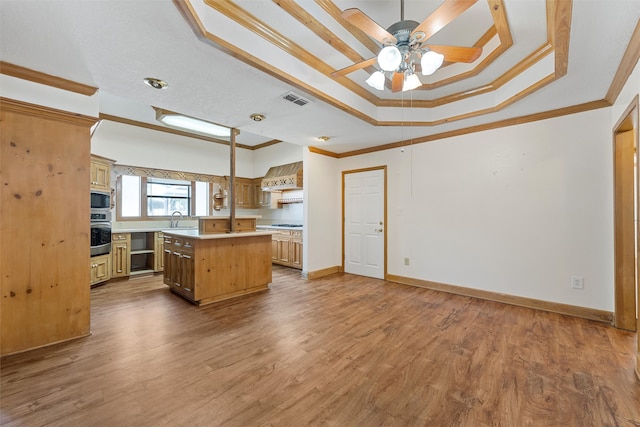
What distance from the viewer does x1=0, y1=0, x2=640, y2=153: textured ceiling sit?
175 centimetres

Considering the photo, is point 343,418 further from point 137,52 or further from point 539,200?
point 539,200

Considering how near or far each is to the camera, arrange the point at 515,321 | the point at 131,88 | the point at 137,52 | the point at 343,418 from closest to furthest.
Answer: the point at 343,418, the point at 137,52, the point at 131,88, the point at 515,321

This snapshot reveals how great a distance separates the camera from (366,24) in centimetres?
179

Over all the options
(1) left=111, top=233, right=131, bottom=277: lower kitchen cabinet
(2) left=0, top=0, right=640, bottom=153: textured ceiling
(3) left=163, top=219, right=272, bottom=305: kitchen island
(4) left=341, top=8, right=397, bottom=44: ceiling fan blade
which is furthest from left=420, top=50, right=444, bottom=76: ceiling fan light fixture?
(1) left=111, top=233, right=131, bottom=277: lower kitchen cabinet

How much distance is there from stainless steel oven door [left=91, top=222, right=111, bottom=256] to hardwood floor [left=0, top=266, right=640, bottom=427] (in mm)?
1209

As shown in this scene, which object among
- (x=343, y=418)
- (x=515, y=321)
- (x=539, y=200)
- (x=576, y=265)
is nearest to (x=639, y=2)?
(x=539, y=200)

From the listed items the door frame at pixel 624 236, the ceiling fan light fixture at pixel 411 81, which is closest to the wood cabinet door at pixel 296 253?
the ceiling fan light fixture at pixel 411 81

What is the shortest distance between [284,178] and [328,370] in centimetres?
460

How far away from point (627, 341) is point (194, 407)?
3.81m

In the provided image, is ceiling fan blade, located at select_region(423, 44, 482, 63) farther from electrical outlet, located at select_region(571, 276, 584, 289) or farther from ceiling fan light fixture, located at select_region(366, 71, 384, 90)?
electrical outlet, located at select_region(571, 276, 584, 289)

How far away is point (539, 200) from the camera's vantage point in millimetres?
3389

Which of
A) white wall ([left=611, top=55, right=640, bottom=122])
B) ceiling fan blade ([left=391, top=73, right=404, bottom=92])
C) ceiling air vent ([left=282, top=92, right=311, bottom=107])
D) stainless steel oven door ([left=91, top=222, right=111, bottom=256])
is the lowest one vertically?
stainless steel oven door ([left=91, top=222, right=111, bottom=256])

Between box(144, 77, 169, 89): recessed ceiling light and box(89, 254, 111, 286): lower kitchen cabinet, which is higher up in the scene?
box(144, 77, 169, 89): recessed ceiling light

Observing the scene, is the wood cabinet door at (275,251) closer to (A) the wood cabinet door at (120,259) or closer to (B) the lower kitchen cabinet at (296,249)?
(B) the lower kitchen cabinet at (296,249)
